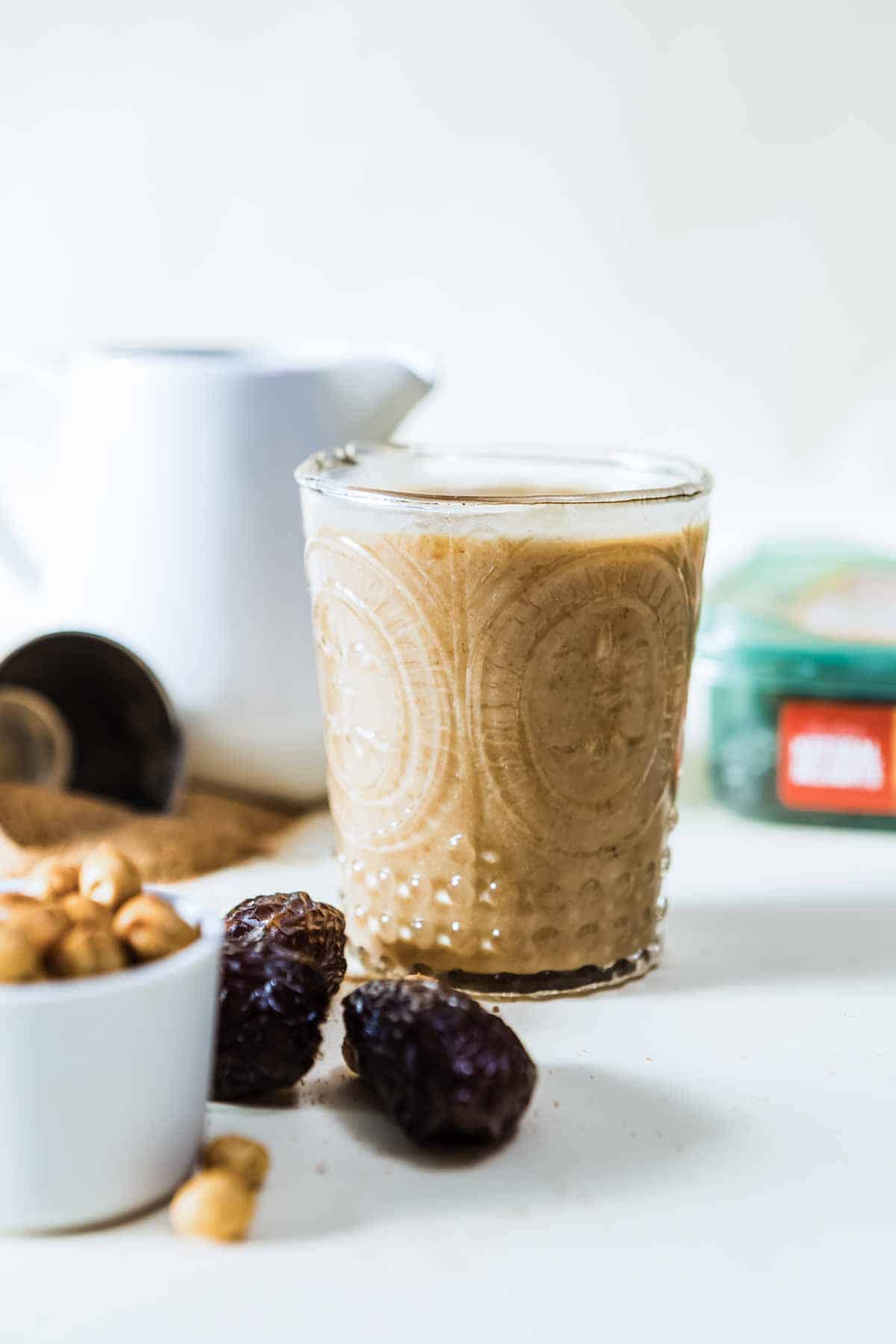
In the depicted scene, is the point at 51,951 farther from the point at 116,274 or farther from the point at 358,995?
the point at 116,274

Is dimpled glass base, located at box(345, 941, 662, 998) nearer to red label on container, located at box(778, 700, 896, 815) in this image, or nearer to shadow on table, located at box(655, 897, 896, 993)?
shadow on table, located at box(655, 897, 896, 993)

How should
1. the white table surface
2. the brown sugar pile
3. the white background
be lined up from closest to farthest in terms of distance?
1. the white table surface
2. the brown sugar pile
3. the white background

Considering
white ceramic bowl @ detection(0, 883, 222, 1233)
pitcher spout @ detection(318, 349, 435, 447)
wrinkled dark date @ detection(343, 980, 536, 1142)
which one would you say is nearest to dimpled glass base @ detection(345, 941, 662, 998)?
wrinkled dark date @ detection(343, 980, 536, 1142)

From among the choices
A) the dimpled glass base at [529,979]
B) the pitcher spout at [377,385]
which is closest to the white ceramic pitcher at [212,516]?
the pitcher spout at [377,385]

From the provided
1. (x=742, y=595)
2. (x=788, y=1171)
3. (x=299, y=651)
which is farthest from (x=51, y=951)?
(x=742, y=595)

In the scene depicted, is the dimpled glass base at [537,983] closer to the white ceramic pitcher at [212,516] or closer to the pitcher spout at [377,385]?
the white ceramic pitcher at [212,516]
